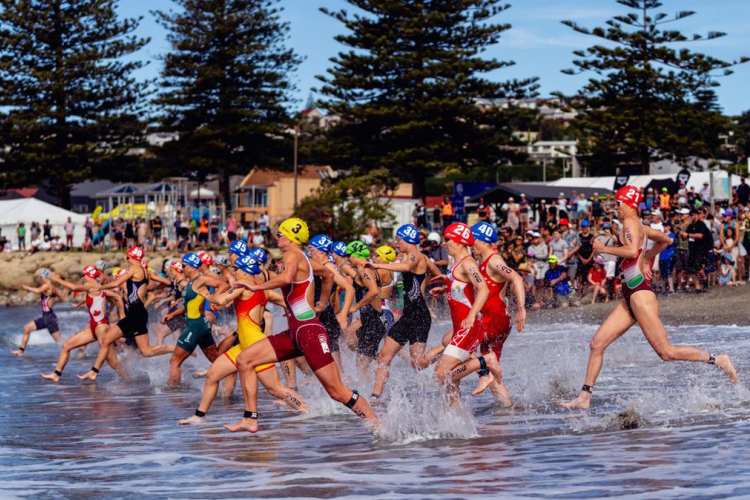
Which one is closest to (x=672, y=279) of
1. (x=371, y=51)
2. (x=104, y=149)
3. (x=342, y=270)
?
(x=342, y=270)

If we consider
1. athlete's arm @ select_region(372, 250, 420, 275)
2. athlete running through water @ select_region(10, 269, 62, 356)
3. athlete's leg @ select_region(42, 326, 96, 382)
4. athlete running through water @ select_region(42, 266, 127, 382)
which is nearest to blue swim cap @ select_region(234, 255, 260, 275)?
athlete's arm @ select_region(372, 250, 420, 275)

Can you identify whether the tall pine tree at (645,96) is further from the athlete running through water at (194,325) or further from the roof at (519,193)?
the athlete running through water at (194,325)

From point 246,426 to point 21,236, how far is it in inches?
1811

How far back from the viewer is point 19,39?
2312 inches

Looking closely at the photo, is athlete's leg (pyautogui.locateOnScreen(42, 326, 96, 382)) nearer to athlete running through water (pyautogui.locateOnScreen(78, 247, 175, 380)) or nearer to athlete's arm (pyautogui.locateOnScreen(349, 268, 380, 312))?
athlete running through water (pyautogui.locateOnScreen(78, 247, 175, 380))

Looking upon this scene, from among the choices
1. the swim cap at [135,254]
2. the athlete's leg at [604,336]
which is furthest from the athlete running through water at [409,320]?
the swim cap at [135,254]

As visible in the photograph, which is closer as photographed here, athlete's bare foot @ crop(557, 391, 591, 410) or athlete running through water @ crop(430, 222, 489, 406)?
athlete running through water @ crop(430, 222, 489, 406)

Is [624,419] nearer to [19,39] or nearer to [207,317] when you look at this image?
[207,317]

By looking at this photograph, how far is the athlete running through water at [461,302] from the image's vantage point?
9.49 metres

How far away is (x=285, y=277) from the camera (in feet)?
29.6

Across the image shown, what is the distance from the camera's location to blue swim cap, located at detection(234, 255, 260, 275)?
34.5ft

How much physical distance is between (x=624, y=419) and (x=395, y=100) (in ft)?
145

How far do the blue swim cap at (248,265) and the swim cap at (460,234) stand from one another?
6.05ft

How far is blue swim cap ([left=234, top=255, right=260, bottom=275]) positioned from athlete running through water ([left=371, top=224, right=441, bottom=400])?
1359 mm
